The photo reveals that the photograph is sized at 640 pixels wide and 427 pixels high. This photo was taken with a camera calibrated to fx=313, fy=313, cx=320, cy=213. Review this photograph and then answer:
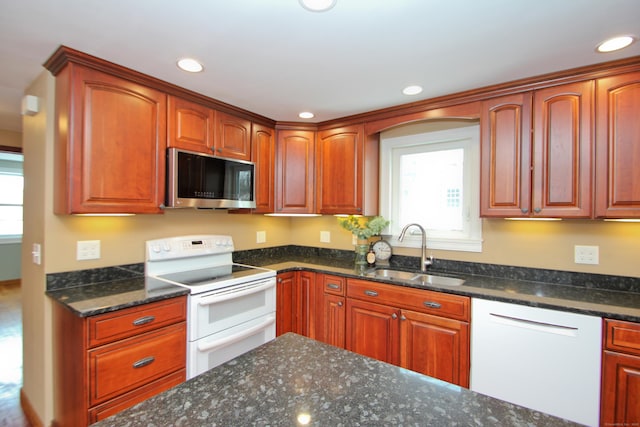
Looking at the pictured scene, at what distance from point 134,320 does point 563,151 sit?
2.64 meters

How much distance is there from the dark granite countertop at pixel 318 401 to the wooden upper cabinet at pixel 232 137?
1881 millimetres

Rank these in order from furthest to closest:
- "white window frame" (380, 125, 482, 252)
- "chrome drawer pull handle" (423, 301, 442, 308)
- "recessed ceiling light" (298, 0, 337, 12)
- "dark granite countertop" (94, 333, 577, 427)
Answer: "white window frame" (380, 125, 482, 252), "chrome drawer pull handle" (423, 301, 442, 308), "recessed ceiling light" (298, 0, 337, 12), "dark granite countertop" (94, 333, 577, 427)

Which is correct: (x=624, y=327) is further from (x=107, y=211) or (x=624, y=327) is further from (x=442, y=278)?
(x=107, y=211)

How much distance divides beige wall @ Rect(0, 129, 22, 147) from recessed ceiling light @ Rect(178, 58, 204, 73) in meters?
3.19

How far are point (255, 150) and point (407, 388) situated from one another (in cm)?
235

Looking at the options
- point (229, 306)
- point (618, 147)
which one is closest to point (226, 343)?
point (229, 306)

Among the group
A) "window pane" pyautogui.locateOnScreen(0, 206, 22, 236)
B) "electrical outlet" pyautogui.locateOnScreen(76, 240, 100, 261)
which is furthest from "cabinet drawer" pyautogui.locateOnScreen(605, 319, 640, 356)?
"window pane" pyautogui.locateOnScreen(0, 206, 22, 236)

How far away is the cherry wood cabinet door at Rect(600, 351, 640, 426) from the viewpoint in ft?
4.87

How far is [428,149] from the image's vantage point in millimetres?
2686

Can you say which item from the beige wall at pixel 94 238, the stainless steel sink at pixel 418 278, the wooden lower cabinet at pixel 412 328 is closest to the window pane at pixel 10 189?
the beige wall at pixel 94 238

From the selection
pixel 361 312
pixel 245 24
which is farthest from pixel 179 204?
pixel 361 312

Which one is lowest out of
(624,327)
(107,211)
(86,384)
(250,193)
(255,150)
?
(86,384)

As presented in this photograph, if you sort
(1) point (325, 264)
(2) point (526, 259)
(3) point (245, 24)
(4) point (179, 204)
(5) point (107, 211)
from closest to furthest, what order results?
(3) point (245, 24)
(5) point (107, 211)
(4) point (179, 204)
(2) point (526, 259)
(1) point (325, 264)

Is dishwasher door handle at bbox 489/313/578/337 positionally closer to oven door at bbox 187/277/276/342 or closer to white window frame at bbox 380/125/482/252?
white window frame at bbox 380/125/482/252
